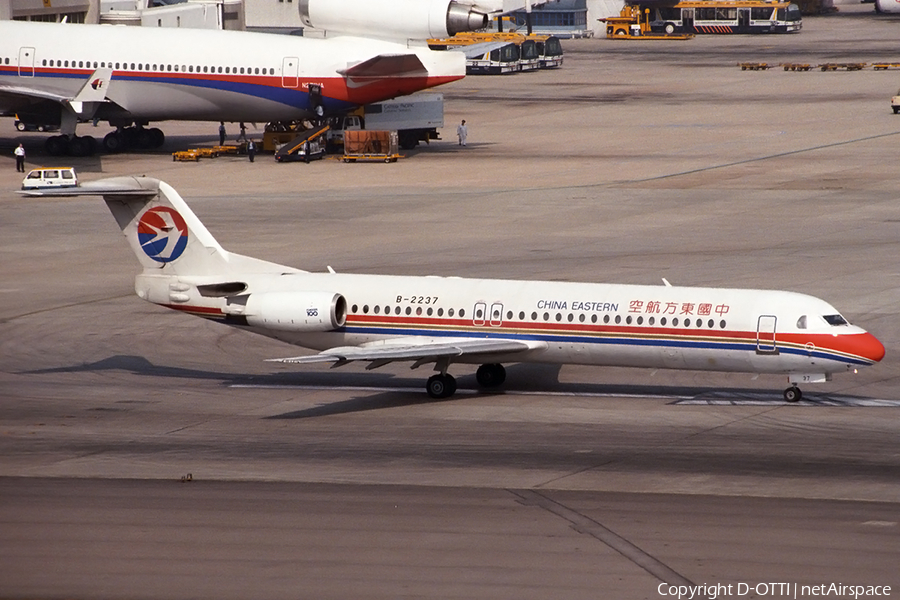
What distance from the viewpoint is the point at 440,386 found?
36250 mm

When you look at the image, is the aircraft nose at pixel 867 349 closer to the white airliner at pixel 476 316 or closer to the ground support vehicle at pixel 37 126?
the white airliner at pixel 476 316

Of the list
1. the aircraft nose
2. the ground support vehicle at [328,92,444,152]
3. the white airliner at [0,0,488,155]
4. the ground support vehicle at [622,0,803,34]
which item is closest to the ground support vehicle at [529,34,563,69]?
the ground support vehicle at [622,0,803,34]

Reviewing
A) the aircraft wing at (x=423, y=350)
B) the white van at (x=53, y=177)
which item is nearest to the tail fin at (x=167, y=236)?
the aircraft wing at (x=423, y=350)

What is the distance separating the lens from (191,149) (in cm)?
8281

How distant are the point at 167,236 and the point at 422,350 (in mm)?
8290

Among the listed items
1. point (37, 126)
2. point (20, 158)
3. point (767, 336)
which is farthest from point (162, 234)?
point (37, 126)

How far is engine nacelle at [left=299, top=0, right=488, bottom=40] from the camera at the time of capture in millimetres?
77438

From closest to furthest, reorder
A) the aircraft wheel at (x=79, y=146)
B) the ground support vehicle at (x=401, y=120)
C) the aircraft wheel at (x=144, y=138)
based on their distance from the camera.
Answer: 1. the aircraft wheel at (x=79, y=146)
2. the ground support vehicle at (x=401, y=120)
3. the aircraft wheel at (x=144, y=138)

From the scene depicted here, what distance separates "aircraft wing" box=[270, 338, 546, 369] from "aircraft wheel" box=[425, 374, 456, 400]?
0.65m

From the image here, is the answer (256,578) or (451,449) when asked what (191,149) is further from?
(256,578)

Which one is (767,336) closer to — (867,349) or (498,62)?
(867,349)

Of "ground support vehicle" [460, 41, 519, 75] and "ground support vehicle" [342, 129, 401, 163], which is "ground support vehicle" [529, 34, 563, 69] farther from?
"ground support vehicle" [342, 129, 401, 163]

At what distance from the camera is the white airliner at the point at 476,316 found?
3397 centimetres

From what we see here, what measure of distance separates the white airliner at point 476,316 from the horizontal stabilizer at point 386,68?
128 ft
